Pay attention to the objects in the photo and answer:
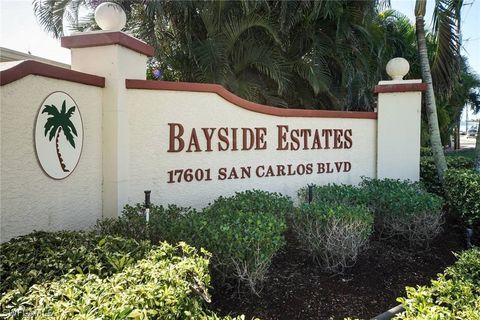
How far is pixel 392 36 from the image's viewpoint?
1204 centimetres

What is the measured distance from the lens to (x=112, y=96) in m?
4.60

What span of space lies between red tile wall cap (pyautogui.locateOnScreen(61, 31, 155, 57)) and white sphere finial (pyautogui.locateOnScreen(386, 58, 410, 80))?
16.0 feet

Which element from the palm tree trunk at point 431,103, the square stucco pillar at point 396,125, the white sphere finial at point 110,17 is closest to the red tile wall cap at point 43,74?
the white sphere finial at point 110,17

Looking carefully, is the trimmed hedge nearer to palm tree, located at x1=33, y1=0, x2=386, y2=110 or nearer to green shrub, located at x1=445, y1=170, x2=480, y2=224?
green shrub, located at x1=445, y1=170, x2=480, y2=224

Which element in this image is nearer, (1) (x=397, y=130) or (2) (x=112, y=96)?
(2) (x=112, y=96)

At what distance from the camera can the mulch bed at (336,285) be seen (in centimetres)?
347

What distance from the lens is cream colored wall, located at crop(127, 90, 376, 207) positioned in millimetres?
4871

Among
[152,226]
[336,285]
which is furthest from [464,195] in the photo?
[152,226]

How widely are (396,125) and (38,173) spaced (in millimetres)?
6038

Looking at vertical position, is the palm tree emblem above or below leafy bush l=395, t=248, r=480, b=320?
above

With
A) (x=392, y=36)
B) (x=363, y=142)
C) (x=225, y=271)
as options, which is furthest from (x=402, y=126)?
(x=392, y=36)

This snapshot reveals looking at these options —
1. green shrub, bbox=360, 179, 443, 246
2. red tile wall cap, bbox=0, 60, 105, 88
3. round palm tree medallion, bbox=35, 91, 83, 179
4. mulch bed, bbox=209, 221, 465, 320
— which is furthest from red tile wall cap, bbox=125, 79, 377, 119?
mulch bed, bbox=209, 221, 465, 320

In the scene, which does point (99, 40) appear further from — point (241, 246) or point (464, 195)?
point (464, 195)

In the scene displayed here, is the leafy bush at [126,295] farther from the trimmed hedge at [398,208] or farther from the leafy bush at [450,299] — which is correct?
the trimmed hedge at [398,208]
